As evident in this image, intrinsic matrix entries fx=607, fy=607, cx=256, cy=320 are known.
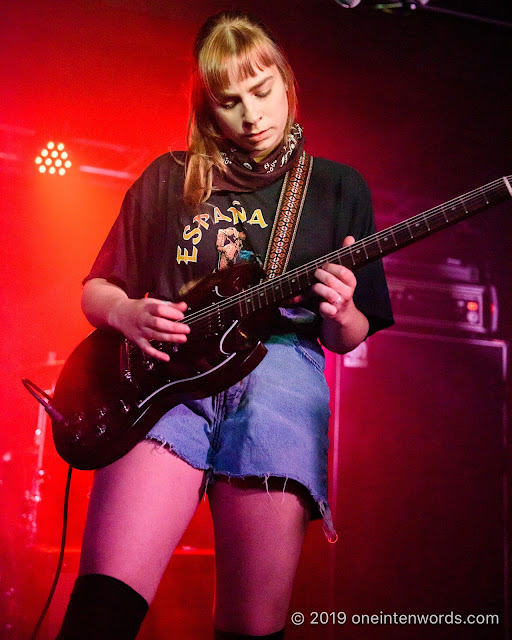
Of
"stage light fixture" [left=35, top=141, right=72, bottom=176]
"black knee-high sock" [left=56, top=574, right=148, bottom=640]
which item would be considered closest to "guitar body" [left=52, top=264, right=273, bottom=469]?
"black knee-high sock" [left=56, top=574, right=148, bottom=640]

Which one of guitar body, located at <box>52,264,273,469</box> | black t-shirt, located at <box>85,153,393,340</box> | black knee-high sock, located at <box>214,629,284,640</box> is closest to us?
black knee-high sock, located at <box>214,629,284,640</box>

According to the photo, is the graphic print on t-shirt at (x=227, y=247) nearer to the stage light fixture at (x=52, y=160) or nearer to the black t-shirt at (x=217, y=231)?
the black t-shirt at (x=217, y=231)

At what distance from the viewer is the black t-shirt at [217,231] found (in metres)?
1.52

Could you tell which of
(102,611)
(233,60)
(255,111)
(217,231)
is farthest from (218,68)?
(102,611)

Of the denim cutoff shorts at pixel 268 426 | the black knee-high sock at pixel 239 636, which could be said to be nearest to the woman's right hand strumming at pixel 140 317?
the denim cutoff shorts at pixel 268 426

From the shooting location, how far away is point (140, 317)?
1.36 m

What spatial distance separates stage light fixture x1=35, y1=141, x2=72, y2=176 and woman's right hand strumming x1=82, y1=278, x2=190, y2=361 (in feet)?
6.29

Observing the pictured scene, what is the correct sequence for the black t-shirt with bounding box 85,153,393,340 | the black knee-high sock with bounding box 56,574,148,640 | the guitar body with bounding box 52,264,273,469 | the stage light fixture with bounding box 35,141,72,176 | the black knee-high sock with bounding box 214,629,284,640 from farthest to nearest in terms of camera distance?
the stage light fixture with bounding box 35,141,72,176 < the black t-shirt with bounding box 85,153,393,340 < the guitar body with bounding box 52,264,273,469 < the black knee-high sock with bounding box 214,629,284,640 < the black knee-high sock with bounding box 56,574,148,640

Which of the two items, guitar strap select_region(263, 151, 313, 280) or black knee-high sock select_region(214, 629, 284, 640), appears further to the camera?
guitar strap select_region(263, 151, 313, 280)

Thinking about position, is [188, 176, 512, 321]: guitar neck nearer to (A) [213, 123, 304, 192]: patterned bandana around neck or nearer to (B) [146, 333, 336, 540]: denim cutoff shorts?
(B) [146, 333, 336, 540]: denim cutoff shorts

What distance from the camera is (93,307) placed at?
4.95ft

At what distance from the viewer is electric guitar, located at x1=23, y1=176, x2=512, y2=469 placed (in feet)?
4.48

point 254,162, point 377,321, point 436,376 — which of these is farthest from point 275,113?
point 436,376

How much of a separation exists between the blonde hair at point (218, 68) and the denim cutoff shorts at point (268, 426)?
0.49 m
